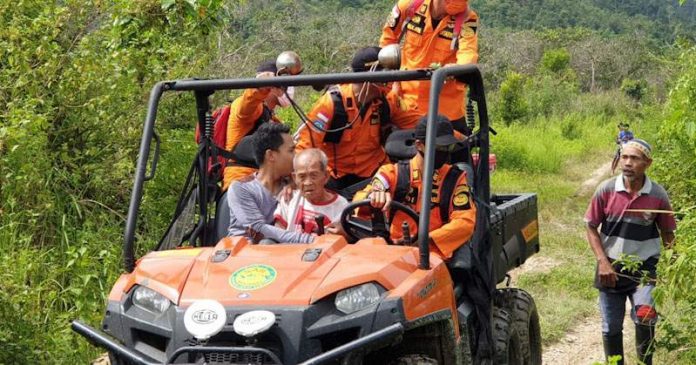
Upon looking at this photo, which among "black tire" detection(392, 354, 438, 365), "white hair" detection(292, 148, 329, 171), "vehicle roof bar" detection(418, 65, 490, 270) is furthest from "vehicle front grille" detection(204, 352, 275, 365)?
"white hair" detection(292, 148, 329, 171)

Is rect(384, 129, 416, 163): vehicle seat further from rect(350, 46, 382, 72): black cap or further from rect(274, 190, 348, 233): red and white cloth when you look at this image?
rect(350, 46, 382, 72): black cap

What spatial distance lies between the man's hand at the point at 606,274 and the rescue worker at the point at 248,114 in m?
2.04

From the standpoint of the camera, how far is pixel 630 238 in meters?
6.03

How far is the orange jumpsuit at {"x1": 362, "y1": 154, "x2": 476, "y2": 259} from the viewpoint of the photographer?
15.0 ft

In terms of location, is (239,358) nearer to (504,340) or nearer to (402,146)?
(402,146)

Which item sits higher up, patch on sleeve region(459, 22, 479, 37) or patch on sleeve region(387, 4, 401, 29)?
patch on sleeve region(387, 4, 401, 29)

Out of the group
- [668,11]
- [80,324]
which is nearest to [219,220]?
[80,324]

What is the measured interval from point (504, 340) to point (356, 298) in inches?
59.9

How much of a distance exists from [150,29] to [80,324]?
16.8 ft

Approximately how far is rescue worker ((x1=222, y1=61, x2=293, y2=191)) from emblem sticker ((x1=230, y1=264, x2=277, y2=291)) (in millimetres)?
1892

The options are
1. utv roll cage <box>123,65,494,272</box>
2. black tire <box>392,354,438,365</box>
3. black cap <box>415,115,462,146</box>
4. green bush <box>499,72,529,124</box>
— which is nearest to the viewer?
black tire <box>392,354,438,365</box>

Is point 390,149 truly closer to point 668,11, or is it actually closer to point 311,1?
point 311,1

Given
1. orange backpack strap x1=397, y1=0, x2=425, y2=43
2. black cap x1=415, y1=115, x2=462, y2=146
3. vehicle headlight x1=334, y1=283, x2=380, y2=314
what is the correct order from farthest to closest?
orange backpack strap x1=397, y1=0, x2=425, y2=43 < black cap x1=415, y1=115, x2=462, y2=146 < vehicle headlight x1=334, y1=283, x2=380, y2=314

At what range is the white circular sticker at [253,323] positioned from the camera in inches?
146
